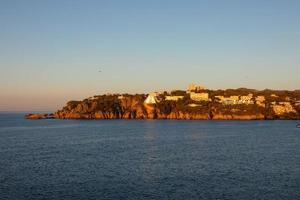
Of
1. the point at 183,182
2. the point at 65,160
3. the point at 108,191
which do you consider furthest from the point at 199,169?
the point at 65,160

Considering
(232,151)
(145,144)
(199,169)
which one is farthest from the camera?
(145,144)

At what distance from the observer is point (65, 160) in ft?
190

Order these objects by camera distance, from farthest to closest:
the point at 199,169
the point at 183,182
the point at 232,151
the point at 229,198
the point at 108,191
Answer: the point at 232,151 < the point at 199,169 < the point at 183,182 < the point at 108,191 < the point at 229,198

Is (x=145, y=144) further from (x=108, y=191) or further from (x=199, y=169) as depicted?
(x=108, y=191)

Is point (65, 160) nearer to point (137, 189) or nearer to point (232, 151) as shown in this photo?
point (137, 189)

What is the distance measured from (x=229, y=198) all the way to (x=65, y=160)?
89.1 feet

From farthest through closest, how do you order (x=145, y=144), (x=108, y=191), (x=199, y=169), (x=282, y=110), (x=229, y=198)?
(x=282, y=110) → (x=145, y=144) → (x=199, y=169) → (x=108, y=191) → (x=229, y=198)

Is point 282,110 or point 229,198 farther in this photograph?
point 282,110

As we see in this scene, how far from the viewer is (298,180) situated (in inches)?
1703

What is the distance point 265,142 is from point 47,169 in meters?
44.4

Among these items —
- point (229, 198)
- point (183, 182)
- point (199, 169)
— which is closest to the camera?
point (229, 198)

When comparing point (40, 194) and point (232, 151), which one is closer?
point (40, 194)

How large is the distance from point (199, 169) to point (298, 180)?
1104 centimetres

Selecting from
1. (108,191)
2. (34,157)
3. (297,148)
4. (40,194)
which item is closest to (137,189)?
(108,191)
